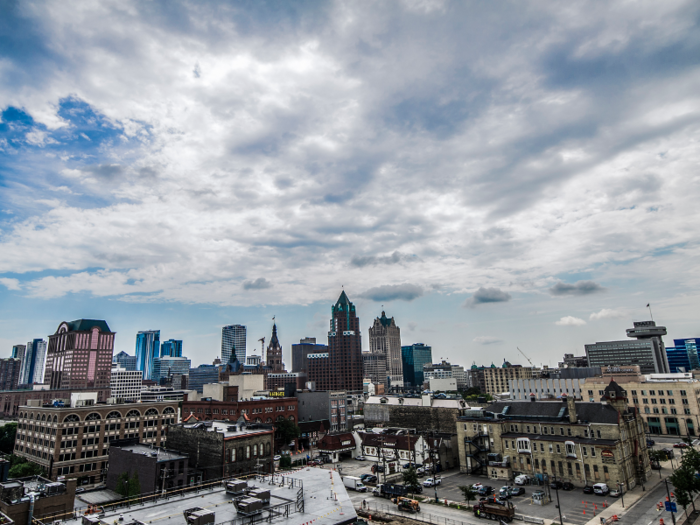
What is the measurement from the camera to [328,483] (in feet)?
144

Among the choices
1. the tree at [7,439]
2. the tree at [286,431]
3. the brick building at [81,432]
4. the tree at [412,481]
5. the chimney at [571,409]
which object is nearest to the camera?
the tree at [412,481]

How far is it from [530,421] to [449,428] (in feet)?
118

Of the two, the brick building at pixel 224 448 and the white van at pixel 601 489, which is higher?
the brick building at pixel 224 448

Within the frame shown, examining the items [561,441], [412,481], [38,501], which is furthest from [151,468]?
[561,441]

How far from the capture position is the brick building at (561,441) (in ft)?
240

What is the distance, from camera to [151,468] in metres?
64.1

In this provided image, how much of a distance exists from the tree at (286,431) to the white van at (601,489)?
3179 inches

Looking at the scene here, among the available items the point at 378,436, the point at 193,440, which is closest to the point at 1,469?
the point at 193,440

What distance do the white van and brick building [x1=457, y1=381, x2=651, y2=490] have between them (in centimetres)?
193

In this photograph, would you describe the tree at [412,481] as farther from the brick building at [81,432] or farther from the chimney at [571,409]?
the brick building at [81,432]

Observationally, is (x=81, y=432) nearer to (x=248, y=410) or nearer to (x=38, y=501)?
(x=248, y=410)

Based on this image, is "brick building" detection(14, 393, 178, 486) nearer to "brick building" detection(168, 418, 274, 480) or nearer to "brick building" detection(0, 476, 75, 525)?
"brick building" detection(168, 418, 274, 480)

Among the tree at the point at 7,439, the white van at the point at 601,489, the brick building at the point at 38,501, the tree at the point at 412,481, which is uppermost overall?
the brick building at the point at 38,501

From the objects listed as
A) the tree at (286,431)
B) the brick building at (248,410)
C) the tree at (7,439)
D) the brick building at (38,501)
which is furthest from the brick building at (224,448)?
the tree at (7,439)
